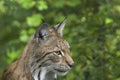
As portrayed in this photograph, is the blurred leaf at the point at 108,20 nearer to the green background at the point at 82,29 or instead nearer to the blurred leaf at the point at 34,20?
the green background at the point at 82,29

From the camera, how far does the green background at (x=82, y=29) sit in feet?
35.8

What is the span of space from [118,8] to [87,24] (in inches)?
26.7

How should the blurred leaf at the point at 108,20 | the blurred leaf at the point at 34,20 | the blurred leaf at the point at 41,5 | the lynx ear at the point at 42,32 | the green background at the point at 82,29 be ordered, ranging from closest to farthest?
the lynx ear at the point at 42,32
the green background at the point at 82,29
the blurred leaf at the point at 108,20
the blurred leaf at the point at 41,5
the blurred leaf at the point at 34,20

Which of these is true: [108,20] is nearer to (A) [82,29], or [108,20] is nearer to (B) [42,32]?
(A) [82,29]

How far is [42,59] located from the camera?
899 centimetres

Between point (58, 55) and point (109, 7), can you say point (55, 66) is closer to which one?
point (58, 55)

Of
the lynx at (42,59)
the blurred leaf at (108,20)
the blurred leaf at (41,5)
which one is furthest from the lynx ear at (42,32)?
the blurred leaf at (41,5)

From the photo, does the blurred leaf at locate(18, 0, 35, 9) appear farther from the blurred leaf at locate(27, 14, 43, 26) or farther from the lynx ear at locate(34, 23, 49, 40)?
the lynx ear at locate(34, 23, 49, 40)

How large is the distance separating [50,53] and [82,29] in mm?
2526

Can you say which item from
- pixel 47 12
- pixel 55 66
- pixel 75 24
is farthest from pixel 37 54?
pixel 47 12

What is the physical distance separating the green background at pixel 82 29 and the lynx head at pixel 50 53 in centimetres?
141

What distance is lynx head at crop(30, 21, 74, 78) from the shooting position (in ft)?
29.3

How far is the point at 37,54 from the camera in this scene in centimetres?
895

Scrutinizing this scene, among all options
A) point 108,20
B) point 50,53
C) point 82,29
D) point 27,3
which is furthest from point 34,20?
point 50,53
